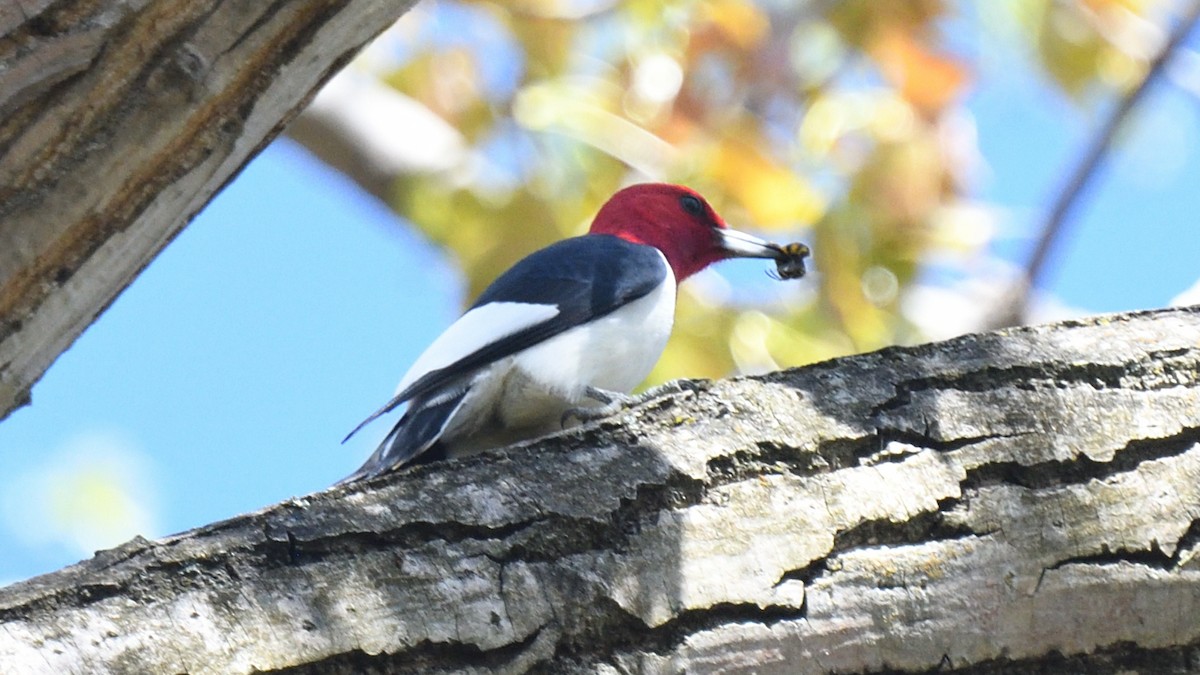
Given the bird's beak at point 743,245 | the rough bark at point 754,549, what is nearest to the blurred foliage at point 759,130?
the bird's beak at point 743,245

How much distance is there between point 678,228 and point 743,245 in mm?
262

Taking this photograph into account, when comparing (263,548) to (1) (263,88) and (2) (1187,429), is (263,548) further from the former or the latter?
(2) (1187,429)

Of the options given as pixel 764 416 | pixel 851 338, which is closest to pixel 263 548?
pixel 764 416

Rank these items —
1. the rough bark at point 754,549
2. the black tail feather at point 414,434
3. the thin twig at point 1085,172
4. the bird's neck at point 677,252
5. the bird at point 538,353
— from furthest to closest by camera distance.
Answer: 1. the bird's neck at point 677,252
2. the thin twig at point 1085,172
3. the bird at point 538,353
4. the black tail feather at point 414,434
5. the rough bark at point 754,549

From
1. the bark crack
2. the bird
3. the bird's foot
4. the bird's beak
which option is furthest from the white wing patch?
the bark crack

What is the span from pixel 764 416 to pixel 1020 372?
19.3 inches

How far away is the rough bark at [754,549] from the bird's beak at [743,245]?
2.59m

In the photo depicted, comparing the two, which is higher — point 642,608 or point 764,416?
point 764,416

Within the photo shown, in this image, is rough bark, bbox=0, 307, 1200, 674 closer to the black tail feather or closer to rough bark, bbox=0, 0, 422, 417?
rough bark, bbox=0, 0, 422, 417

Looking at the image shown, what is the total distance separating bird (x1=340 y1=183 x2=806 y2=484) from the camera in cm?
367

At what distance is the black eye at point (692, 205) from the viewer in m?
5.54

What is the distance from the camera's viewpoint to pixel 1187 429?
8.39 ft

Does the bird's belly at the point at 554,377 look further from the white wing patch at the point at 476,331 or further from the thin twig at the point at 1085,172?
the thin twig at the point at 1085,172

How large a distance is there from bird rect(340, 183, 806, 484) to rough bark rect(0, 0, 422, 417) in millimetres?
849
